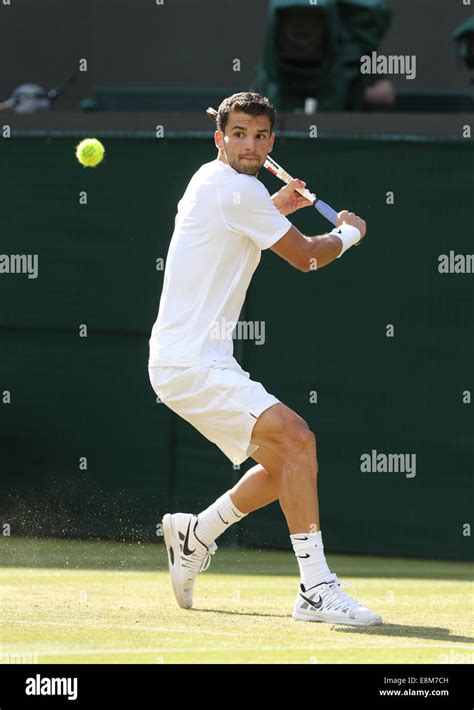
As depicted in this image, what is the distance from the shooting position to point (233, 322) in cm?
594

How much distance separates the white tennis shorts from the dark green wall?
8.53 feet

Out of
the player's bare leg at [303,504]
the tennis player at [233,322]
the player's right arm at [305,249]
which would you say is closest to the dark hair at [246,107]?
the tennis player at [233,322]

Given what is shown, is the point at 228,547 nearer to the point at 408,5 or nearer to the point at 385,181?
the point at 385,181

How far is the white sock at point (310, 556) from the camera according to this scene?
5676 millimetres

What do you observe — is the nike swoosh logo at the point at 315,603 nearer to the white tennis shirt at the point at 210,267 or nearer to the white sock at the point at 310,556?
the white sock at the point at 310,556

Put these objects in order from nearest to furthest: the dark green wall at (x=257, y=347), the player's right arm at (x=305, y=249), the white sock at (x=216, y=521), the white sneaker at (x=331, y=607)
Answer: the white sneaker at (x=331, y=607) < the player's right arm at (x=305, y=249) < the white sock at (x=216, y=521) < the dark green wall at (x=257, y=347)

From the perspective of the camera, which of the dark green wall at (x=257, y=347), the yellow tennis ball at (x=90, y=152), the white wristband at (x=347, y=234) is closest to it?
the white wristband at (x=347, y=234)

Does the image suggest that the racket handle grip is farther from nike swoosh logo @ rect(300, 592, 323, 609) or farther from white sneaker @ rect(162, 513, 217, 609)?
nike swoosh logo @ rect(300, 592, 323, 609)

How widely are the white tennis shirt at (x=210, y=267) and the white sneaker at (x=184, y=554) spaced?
783mm

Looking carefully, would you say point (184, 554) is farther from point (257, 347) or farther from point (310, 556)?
point (257, 347)

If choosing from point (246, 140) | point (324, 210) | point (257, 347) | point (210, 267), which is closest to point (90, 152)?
point (257, 347)

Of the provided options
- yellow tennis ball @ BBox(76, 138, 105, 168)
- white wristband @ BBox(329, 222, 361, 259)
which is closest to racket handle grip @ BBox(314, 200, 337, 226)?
white wristband @ BBox(329, 222, 361, 259)

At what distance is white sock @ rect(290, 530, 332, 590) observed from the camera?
568cm

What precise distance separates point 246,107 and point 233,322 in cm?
86
